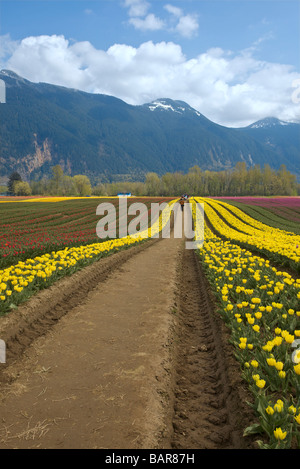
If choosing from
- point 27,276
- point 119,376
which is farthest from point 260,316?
point 27,276

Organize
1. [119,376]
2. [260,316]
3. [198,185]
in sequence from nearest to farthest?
1. [119,376]
2. [260,316]
3. [198,185]

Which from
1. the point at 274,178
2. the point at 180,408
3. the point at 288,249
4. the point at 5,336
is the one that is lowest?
the point at 180,408

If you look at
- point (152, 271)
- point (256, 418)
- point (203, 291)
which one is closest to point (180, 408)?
point (256, 418)

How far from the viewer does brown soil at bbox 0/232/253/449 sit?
3.39 metres

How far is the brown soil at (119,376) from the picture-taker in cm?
339

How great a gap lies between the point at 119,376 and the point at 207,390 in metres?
1.47

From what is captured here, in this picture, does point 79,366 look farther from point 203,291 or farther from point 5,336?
point 203,291

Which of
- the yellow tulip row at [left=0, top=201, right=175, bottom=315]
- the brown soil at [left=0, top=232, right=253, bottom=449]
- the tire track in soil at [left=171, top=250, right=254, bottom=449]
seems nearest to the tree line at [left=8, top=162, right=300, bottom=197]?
the yellow tulip row at [left=0, top=201, right=175, bottom=315]

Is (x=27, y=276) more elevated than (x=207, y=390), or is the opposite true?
(x=27, y=276)

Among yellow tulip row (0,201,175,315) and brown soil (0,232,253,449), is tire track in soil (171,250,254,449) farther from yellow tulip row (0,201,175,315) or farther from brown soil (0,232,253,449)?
yellow tulip row (0,201,175,315)

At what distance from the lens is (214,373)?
4738 mm

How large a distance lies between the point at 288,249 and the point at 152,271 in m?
5.64

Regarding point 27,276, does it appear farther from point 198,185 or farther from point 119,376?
point 198,185

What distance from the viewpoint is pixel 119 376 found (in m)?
4.52
